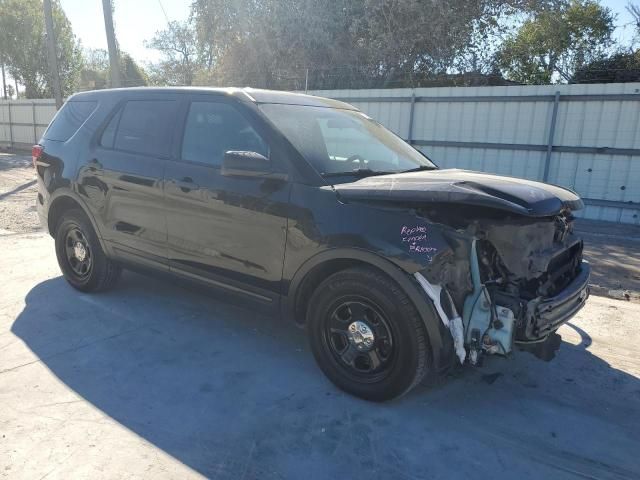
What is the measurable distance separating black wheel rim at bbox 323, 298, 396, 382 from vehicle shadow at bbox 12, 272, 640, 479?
0.22m

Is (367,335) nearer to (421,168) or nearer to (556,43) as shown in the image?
(421,168)

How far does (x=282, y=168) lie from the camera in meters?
3.47

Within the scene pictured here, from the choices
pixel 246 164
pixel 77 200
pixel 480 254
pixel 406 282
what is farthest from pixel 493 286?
pixel 77 200

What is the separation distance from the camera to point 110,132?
4723 mm

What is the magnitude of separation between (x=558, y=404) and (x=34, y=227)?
26.2 feet

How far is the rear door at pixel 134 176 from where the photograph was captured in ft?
13.9

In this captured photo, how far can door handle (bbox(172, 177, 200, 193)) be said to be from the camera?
12.8 feet

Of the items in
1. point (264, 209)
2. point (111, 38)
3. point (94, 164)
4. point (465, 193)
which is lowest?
point (264, 209)

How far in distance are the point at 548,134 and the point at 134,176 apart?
8.57 m

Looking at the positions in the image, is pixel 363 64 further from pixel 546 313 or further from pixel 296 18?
pixel 546 313

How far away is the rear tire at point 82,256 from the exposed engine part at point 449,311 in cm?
316

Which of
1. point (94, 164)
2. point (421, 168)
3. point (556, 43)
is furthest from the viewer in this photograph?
point (556, 43)

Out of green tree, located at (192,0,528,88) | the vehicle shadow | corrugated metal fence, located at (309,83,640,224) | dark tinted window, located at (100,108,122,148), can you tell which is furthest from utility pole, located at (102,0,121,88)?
the vehicle shadow

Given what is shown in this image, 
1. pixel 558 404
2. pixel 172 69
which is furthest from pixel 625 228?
pixel 172 69
